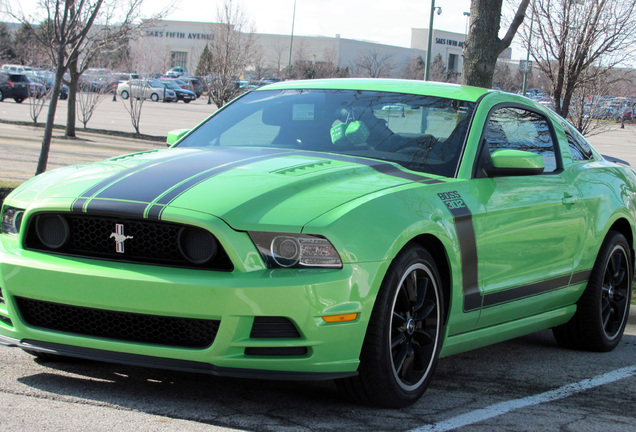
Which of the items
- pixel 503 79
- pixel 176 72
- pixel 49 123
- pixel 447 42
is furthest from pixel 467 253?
pixel 447 42

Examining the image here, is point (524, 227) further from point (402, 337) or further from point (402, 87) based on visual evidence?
point (402, 337)

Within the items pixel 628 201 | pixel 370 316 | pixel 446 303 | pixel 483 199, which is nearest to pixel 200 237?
pixel 370 316

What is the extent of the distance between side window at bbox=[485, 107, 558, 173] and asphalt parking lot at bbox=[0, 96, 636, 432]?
1.27 m

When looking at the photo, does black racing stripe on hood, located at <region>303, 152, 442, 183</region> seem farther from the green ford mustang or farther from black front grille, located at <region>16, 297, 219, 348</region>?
black front grille, located at <region>16, 297, 219, 348</region>

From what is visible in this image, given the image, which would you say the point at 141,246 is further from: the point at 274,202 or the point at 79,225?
the point at 274,202

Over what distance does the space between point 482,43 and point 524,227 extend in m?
5.30

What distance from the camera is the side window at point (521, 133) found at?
5.20 m

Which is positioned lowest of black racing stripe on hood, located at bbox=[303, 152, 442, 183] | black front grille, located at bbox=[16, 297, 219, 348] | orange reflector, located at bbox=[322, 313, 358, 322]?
black front grille, located at bbox=[16, 297, 219, 348]

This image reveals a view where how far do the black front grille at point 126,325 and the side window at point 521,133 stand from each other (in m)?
2.15

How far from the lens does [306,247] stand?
364 centimetres

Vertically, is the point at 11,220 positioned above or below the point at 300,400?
above

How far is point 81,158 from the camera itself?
54.0 feet

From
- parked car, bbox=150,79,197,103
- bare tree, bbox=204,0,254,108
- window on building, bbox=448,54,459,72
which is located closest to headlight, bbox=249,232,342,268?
bare tree, bbox=204,0,254,108

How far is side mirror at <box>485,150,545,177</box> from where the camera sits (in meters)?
4.78
